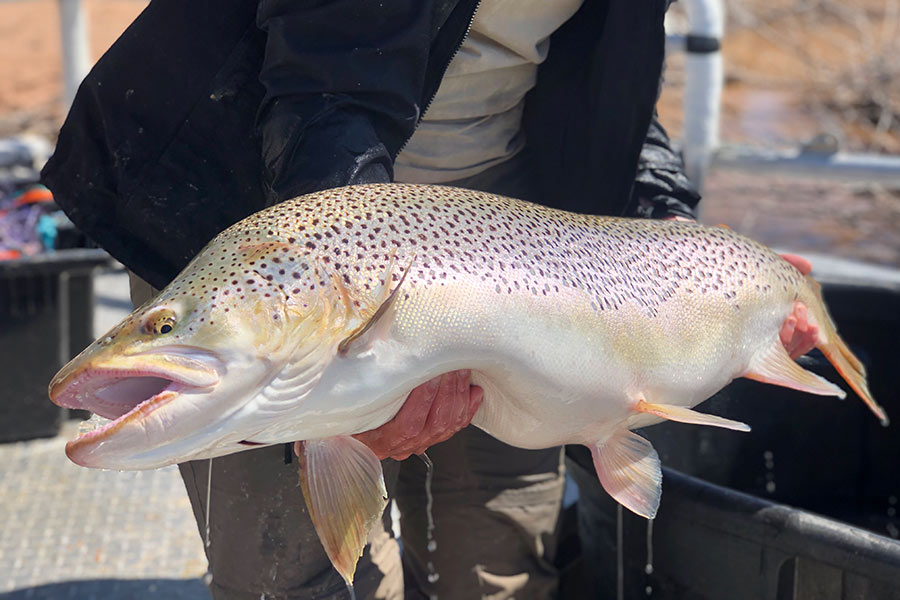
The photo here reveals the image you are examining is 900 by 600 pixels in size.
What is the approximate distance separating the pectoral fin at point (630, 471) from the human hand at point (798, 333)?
461mm

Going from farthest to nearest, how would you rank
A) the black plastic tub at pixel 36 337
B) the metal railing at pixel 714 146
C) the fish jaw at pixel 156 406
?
the metal railing at pixel 714 146 → the black plastic tub at pixel 36 337 → the fish jaw at pixel 156 406

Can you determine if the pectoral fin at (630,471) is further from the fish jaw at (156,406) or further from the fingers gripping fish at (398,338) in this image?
the fish jaw at (156,406)

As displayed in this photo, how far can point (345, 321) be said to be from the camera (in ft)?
4.26

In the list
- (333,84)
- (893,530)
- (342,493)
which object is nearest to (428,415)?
(342,493)

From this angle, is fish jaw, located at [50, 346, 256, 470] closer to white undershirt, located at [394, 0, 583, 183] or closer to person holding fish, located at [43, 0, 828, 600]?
person holding fish, located at [43, 0, 828, 600]

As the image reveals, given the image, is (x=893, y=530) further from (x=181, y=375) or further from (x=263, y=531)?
(x=181, y=375)

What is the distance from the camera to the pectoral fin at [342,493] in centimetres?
137

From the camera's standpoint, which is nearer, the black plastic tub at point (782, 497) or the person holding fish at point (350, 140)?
the person holding fish at point (350, 140)

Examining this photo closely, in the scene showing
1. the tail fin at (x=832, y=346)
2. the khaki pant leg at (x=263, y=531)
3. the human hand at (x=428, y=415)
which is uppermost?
the human hand at (x=428, y=415)

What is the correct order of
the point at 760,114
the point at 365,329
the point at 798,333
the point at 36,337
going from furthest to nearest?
the point at 760,114
the point at 36,337
the point at 798,333
the point at 365,329

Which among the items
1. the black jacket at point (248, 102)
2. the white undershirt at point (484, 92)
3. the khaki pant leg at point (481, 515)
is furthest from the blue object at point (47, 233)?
the white undershirt at point (484, 92)

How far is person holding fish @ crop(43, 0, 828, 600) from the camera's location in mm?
1496

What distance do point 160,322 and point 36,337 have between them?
204 cm

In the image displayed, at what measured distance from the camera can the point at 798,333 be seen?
1965mm
